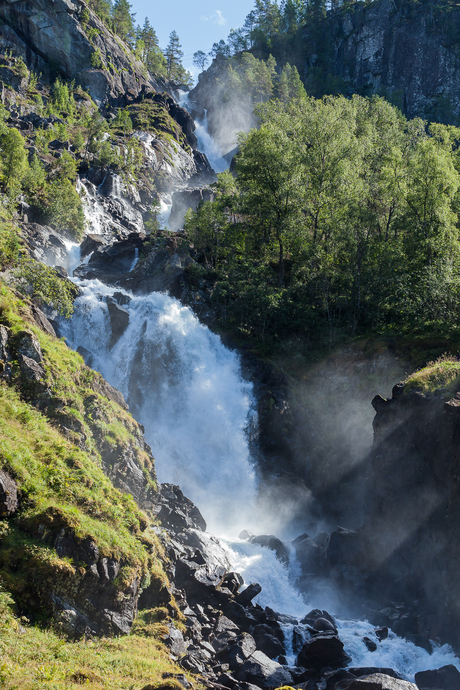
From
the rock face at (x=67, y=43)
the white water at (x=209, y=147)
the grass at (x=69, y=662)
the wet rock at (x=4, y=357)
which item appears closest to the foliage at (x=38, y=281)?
the wet rock at (x=4, y=357)

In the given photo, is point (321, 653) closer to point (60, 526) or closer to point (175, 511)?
point (175, 511)

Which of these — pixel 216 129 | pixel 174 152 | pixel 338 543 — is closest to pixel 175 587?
pixel 338 543

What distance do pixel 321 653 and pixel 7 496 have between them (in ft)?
41.5

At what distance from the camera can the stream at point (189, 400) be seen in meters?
28.4

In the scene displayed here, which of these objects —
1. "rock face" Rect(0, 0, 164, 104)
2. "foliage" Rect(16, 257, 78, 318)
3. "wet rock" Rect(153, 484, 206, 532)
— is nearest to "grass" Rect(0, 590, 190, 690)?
"wet rock" Rect(153, 484, 206, 532)

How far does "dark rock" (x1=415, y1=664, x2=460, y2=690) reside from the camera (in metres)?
15.9

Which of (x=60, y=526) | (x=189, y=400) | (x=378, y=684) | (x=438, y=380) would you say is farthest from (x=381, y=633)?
(x=189, y=400)

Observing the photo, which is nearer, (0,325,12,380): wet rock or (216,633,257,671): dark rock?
(216,633,257,671): dark rock

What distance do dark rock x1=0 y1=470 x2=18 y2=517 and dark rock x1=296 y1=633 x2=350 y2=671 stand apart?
38.8 feet

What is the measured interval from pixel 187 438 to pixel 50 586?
19.8 meters

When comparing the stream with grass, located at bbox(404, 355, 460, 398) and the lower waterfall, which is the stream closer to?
the lower waterfall

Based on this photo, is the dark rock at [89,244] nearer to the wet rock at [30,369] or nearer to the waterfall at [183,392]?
the waterfall at [183,392]

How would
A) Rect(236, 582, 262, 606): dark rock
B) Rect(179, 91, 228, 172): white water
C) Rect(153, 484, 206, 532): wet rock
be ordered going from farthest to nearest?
1. Rect(179, 91, 228, 172): white water
2. Rect(153, 484, 206, 532): wet rock
3. Rect(236, 582, 262, 606): dark rock

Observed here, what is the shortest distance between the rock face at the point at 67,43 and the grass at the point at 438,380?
9733 centimetres
